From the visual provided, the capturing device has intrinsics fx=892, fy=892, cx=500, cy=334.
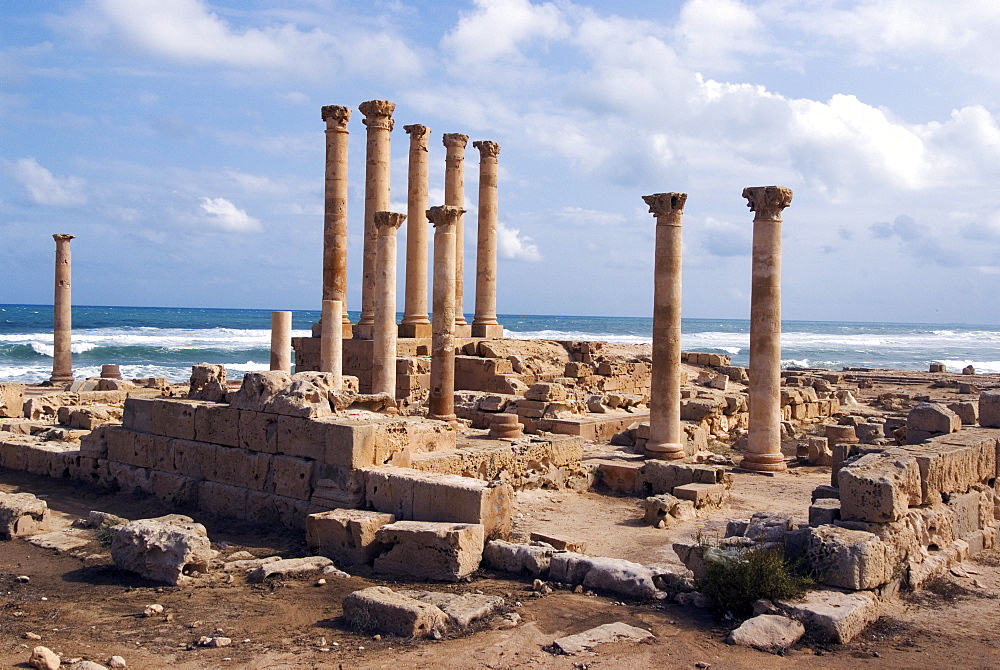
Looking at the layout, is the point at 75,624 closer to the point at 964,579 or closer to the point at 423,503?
the point at 423,503

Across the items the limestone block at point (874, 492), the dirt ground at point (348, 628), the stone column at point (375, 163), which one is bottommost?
the dirt ground at point (348, 628)

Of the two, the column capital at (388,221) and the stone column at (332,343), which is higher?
the column capital at (388,221)

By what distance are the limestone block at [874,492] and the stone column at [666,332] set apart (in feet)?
21.4

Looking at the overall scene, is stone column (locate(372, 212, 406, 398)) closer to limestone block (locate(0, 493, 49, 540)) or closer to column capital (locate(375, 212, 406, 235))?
column capital (locate(375, 212, 406, 235))

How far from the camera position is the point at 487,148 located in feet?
79.8

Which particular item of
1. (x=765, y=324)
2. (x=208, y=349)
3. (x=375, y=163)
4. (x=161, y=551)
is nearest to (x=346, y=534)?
(x=161, y=551)

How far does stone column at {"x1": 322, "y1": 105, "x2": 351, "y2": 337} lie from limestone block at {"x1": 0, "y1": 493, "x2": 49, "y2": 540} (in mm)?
11027

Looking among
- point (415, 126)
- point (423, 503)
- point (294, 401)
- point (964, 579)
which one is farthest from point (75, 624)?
point (415, 126)

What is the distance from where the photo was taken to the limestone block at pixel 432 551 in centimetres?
779

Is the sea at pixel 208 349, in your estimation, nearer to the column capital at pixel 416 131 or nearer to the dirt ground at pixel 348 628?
the column capital at pixel 416 131

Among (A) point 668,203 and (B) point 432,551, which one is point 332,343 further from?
(B) point 432,551

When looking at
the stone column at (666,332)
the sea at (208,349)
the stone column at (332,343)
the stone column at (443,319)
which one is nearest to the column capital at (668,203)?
the stone column at (666,332)

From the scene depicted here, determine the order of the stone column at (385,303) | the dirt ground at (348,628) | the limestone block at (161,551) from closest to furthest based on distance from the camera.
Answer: the dirt ground at (348,628) < the limestone block at (161,551) < the stone column at (385,303)

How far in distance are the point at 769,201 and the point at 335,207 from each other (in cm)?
1055
